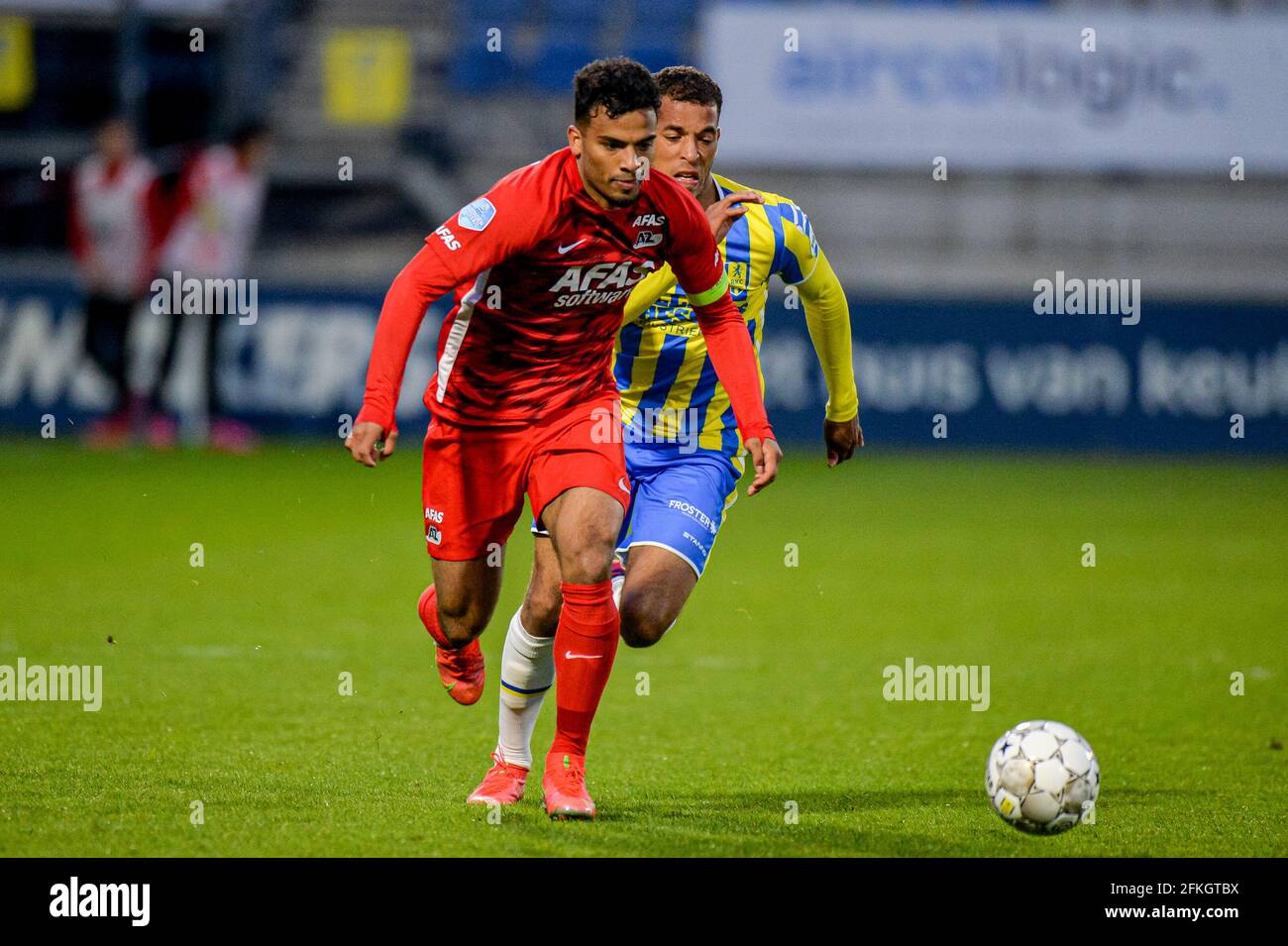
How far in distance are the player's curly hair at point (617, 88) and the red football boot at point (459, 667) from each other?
5.93ft

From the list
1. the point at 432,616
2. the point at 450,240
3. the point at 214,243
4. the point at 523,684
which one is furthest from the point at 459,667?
the point at 214,243

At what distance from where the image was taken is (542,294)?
5207mm

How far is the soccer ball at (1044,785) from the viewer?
192 inches

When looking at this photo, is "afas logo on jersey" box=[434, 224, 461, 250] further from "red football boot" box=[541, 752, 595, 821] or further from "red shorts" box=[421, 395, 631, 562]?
"red football boot" box=[541, 752, 595, 821]

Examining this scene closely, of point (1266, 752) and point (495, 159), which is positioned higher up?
point (495, 159)

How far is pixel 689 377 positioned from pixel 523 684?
52.6 inches

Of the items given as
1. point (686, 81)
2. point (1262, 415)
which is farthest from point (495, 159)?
point (686, 81)

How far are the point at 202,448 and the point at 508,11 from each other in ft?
26.1

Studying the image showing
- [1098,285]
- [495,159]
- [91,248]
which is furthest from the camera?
[495,159]

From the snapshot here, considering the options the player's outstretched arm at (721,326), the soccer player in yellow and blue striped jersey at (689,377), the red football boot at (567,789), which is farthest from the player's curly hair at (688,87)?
the red football boot at (567,789)

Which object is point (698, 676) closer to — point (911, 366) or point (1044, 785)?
point (1044, 785)

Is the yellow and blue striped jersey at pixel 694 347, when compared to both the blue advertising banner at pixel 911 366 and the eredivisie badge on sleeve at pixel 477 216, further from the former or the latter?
the blue advertising banner at pixel 911 366

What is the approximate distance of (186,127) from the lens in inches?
819

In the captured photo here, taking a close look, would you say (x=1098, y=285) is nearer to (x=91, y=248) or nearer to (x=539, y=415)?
(x=91, y=248)
